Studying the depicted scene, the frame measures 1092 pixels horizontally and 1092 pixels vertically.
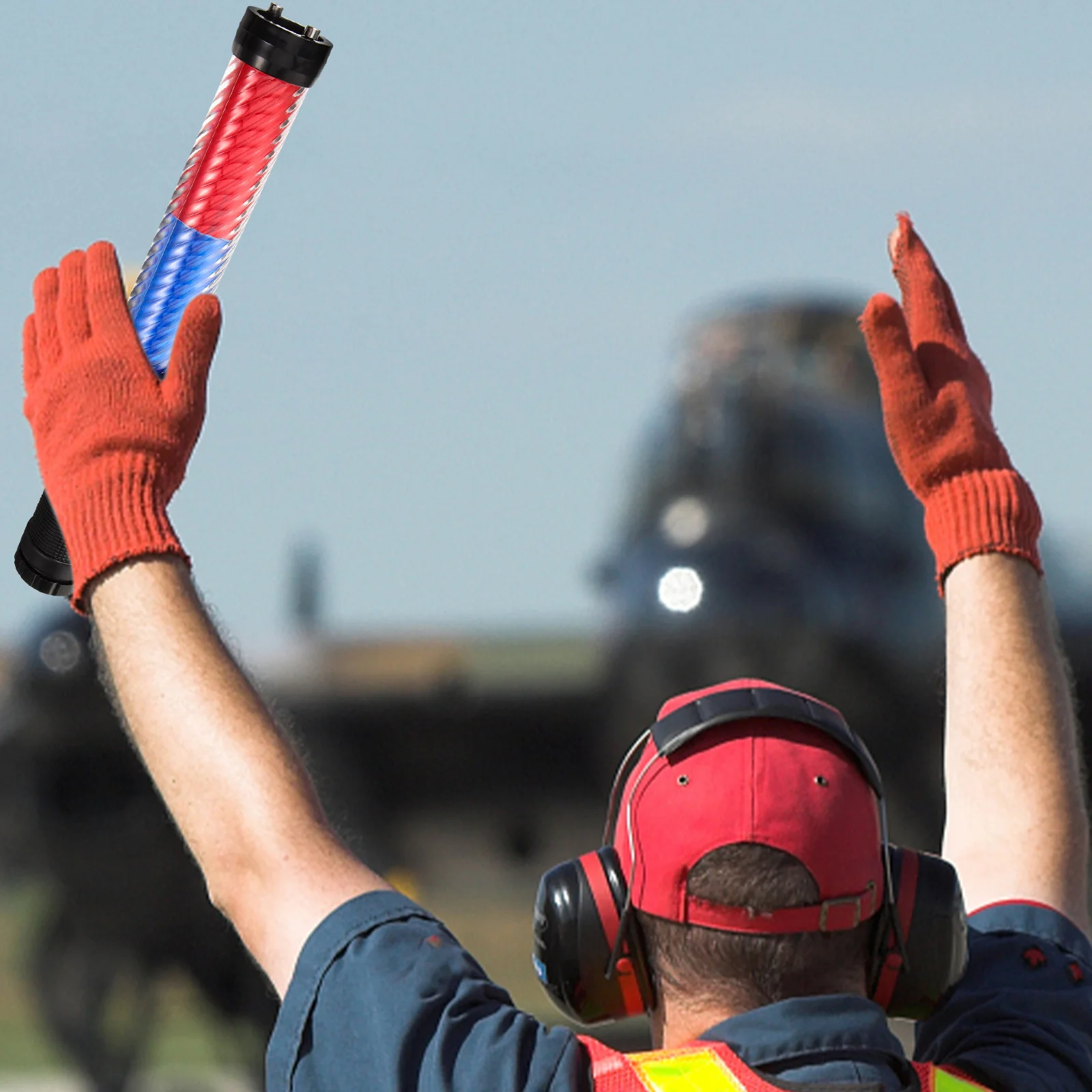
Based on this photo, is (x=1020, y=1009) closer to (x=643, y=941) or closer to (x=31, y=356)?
(x=643, y=941)

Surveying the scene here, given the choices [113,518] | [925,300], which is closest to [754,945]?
[113,518]

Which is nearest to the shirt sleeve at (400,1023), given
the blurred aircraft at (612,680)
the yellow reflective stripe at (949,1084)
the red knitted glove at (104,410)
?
the yellow reflective stripe at (949,1084)

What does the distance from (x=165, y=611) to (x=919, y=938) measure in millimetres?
753

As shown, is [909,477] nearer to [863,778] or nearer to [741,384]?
[863,778]

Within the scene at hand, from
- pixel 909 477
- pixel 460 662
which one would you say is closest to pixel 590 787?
pixel 460 662

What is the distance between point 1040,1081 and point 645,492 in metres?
8.68

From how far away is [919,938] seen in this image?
181 centimetres

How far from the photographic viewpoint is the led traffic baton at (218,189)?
1921mm

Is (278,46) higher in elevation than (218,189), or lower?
higher

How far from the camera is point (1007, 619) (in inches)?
80.7

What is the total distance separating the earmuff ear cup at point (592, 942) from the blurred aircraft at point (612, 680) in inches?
298

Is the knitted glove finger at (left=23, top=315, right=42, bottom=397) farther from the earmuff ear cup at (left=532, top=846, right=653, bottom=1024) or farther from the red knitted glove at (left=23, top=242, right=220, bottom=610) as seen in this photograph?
the earmuff ear cup at (left=532, top=846, right=653, bottom=1024)

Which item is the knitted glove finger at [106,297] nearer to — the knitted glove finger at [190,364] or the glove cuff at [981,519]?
the knitted glove finger at [190,364]

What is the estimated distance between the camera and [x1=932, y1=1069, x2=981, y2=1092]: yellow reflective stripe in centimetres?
174
